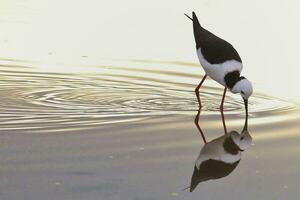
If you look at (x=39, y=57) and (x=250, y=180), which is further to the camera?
(x=39, y=57)

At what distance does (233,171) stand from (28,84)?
4.29m

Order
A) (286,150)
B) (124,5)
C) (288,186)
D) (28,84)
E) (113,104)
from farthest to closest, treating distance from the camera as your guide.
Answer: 1. (124,5)
2. (28,84)
3. (113,104)
4. (286,150)
5. (288,186)

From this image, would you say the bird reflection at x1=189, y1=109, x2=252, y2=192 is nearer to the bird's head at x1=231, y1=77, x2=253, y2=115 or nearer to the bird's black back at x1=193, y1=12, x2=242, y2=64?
the bird's head at x1=231, y1=77, x2=253, y2=115

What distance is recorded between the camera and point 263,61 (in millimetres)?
12633

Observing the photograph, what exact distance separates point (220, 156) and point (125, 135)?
107 centimetres

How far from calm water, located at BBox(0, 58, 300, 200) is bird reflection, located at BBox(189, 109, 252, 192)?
7cm

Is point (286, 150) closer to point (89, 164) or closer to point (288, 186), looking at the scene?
point (288, 186)

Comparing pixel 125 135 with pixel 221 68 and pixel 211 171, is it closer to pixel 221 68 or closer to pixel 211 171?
pixel 211 171

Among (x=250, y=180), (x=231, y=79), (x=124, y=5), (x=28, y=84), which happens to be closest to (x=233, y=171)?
(x=250, y=180)

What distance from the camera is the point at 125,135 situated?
780cm

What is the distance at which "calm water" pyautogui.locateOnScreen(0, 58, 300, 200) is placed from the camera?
6.18m

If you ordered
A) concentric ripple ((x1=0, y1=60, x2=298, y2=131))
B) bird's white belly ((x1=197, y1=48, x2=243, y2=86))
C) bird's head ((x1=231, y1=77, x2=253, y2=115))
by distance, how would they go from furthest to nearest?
bird's white belly ((x1=197, y1=48, x2=243, y2=86)), bird's head ((x1=231, y1=77, x2=253, y2=115)), concentric ripple ((x1=0, y1=60, x2=298, y2=131))

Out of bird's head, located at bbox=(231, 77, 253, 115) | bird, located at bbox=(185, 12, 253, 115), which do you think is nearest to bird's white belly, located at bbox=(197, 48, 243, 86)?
bird, located at bbox=(185, 12, 253, 115)

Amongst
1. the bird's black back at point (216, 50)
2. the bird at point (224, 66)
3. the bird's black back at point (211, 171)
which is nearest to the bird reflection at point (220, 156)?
the bird's black back at point (211, 171)
